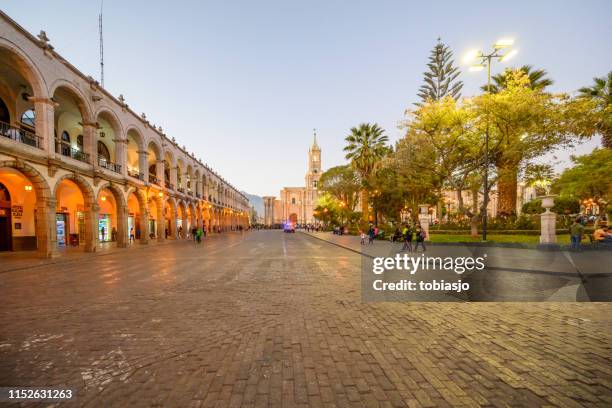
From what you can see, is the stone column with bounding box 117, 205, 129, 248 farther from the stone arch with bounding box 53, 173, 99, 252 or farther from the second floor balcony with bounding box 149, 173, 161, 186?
the second floor balcony with bounding box 149, 173, 161, 186

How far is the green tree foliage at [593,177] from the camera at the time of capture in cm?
2306

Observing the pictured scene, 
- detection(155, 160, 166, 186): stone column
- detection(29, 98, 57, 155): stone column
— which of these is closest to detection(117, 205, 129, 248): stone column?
detection(29, 98, 57, 155): stone column

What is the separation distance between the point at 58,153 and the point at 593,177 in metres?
40.0

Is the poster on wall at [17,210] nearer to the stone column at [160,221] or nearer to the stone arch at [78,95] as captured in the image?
the stone arch at [78,95]

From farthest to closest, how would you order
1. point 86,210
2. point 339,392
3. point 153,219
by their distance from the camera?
1. point 153,219
2. point 86,210
3. point 339,392

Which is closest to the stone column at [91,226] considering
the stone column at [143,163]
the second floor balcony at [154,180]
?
the stone column at [143,163]

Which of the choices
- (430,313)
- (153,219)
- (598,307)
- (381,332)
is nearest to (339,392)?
(381,332)

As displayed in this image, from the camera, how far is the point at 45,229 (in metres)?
15.9

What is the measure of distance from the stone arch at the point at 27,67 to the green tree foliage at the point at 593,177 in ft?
123

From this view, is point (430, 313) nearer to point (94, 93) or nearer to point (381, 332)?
point (381, 332)

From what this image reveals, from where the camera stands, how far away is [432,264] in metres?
12.3

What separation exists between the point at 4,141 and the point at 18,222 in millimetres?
10138

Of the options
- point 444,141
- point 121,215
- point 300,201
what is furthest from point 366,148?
point 300,201

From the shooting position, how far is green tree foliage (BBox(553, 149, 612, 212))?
2306 centimetres
